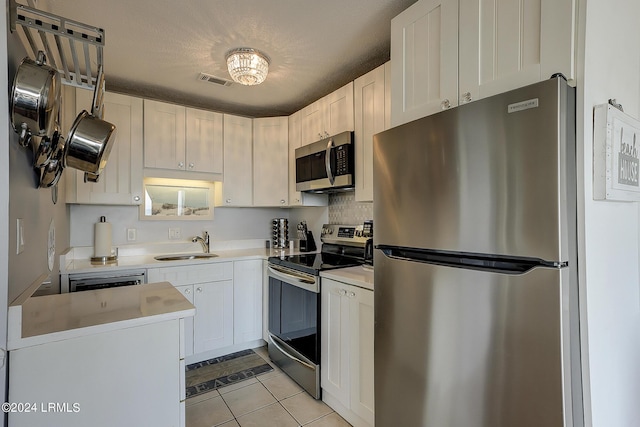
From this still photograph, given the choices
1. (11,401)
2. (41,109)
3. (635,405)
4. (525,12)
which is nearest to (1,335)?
(11,401)

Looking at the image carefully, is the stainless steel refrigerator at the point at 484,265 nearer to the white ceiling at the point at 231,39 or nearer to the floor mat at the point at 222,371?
the white ceiling at the point at 231,39

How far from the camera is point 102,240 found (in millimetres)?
2609

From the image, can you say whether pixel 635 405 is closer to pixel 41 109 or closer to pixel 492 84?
pixel 492 84

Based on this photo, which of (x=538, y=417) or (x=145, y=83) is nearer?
(x=538, y=417)

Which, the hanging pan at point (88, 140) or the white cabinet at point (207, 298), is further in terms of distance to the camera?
the white cabinet at point (207, 298)

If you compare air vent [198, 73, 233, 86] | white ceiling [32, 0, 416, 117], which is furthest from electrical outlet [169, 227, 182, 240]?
air vent [198, 73, 233, 86]

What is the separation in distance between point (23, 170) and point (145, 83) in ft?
6.14

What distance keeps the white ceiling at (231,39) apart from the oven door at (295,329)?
1.59 m

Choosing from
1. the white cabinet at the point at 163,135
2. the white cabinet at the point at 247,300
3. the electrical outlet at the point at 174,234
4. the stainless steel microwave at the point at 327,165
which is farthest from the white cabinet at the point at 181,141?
the white cabinet at the point at 247,300

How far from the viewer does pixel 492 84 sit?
1.19 metres

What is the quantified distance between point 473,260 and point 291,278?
1.50 m

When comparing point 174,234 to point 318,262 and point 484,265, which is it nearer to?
point 318,262

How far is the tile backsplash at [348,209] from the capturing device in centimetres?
269

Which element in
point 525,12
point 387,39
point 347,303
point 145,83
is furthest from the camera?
point 145,83
